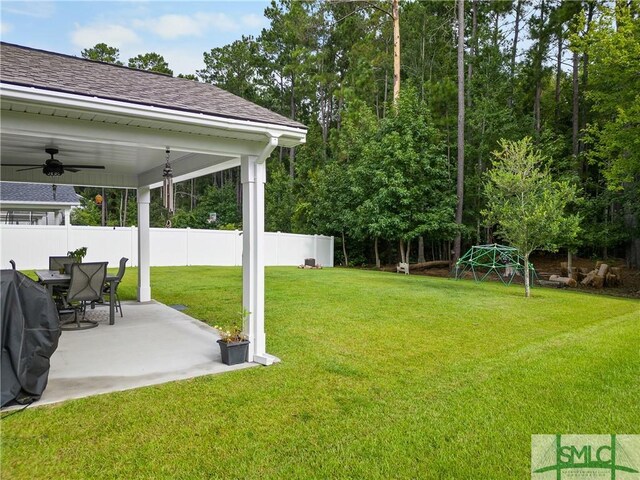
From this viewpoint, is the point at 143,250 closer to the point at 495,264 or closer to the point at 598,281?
the point at 495,264

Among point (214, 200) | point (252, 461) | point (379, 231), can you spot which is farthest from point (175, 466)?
point (214, 200)

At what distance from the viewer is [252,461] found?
9.02ft

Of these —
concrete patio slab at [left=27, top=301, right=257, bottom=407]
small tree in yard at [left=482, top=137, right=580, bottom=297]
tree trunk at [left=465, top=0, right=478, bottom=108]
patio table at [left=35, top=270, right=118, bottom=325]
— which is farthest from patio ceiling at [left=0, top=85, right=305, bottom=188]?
tree trunk at [left=465, top=0, right=478, bottom=108]

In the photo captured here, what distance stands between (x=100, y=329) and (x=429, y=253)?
1839 cm

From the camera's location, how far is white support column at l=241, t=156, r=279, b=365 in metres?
4.83

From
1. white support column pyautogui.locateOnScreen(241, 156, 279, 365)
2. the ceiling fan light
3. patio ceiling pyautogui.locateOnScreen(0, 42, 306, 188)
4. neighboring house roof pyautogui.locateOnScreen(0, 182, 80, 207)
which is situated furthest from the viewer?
neighboring house roof pyautogui.locateOnScreen(0, 182, 80, 207)

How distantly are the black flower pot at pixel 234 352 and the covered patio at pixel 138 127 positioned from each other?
128mm

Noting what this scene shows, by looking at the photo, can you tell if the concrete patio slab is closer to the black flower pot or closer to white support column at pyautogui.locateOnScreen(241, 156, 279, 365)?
the black flower pot

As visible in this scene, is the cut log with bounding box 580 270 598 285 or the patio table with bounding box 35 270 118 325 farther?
the cut log with bounding box 580 270 598 285

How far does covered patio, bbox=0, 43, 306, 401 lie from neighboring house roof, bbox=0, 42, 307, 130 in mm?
13

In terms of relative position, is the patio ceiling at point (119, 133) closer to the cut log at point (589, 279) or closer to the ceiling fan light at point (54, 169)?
the ceiling fan light at point (54, 169)

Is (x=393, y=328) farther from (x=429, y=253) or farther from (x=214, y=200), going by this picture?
(x=214, y=200)

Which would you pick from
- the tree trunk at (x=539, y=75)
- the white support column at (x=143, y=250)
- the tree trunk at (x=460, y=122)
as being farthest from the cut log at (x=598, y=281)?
the white support column at (x=143, y=250)

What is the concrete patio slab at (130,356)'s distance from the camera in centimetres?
402
